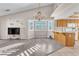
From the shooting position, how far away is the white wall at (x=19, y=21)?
1255cm

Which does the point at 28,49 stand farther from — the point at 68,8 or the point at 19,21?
the point at 19,21

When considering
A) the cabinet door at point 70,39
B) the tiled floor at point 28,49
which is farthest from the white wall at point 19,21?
the cabinet door at point 70,39

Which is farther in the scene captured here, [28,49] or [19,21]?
[19,21]

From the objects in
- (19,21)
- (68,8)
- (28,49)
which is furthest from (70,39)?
(19,21)

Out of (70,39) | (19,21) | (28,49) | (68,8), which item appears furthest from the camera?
(19,21)

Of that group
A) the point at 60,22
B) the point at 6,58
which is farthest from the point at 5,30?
the point at 6,58

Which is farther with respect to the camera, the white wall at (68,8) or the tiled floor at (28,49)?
the tiled floor at (28,49)

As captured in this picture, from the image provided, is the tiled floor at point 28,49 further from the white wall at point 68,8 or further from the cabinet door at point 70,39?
the white wall at point 68,8

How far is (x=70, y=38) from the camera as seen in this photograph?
8195mm

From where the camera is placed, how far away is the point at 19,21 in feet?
42.5

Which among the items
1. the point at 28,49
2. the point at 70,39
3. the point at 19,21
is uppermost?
the point at 19,21

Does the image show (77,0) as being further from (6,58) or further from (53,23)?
(53,23)

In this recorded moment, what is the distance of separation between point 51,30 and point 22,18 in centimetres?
259

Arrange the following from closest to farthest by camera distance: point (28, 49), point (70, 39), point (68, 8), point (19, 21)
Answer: point (68, 8) → point (28, 49) → point (70, 39) → point (19, 21)
